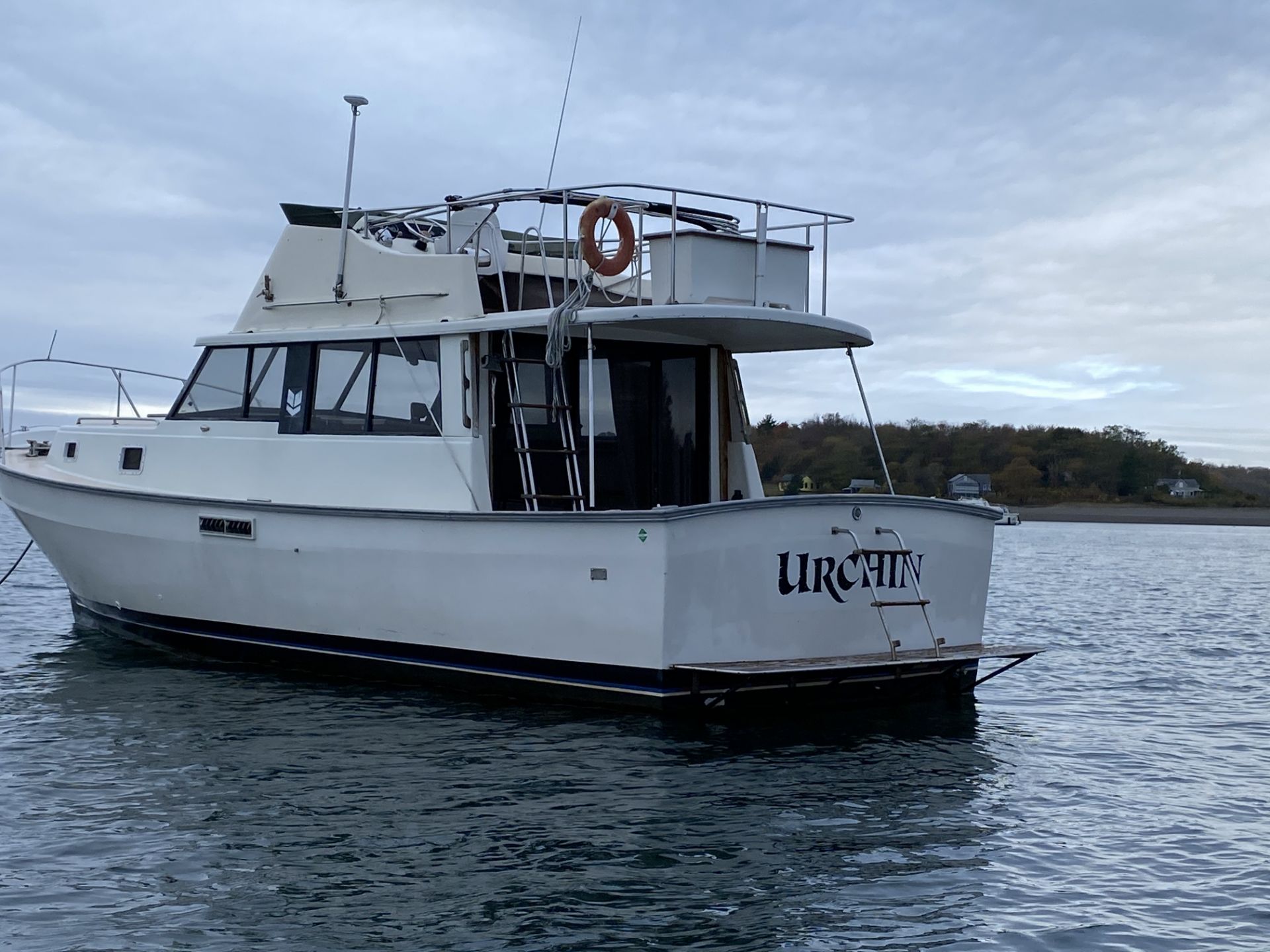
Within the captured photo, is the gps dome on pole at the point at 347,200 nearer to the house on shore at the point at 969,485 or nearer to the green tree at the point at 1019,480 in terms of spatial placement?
the house on shore at the point at 969,485

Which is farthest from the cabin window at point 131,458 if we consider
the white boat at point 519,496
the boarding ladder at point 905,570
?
the boarding ladder at point 905,570

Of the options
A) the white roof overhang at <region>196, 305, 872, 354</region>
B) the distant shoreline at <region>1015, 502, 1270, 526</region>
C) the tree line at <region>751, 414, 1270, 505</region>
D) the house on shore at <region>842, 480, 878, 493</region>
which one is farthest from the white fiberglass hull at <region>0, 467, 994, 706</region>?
the distant shoreline at <region>1015, 502, 1270, 526</region>

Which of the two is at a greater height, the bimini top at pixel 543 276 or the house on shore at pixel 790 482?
the bimini top at pixel 543 276

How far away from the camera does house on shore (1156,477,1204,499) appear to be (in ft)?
311

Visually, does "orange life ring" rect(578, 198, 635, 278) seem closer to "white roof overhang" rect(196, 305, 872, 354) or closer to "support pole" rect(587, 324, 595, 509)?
"white roof overhang" rect(196, 305, 872, 354)

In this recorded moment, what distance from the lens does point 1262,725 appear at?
10023 millimetres

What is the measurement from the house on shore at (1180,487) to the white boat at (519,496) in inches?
3666

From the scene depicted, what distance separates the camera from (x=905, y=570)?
8.72 meters

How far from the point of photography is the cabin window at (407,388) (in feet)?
31.5

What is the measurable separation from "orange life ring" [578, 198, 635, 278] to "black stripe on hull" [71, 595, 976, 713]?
282cm

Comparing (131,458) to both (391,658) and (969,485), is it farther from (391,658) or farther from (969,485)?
(969,485)

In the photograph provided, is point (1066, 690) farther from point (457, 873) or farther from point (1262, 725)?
point (457, 873)

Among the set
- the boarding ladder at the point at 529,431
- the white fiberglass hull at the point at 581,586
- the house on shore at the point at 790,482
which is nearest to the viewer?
the white fiberglass hull at the point at 581,586

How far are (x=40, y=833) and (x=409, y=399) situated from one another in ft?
14.6
